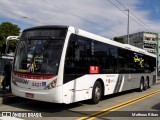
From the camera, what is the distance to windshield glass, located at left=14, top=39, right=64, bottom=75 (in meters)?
9.91

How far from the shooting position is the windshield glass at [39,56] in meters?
9.91

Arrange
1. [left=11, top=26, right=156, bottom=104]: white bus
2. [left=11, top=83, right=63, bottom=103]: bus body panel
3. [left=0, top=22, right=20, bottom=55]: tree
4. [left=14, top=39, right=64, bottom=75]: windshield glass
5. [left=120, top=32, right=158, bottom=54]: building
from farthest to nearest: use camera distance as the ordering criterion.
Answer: [left=120, top=32, right=158, bottom=54]: building → [left=0, top=22, right=20, bottom=55]: tree → [left=14, top=39, right=64, bottom=75]: windshield glass → [left=11, top=26, right=156, bottom=104]: white bus → [left=11, top=83, right=63, bottom=103]: bus body panel

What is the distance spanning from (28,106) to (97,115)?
9.35 ft

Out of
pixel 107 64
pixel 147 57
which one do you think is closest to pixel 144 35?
pixel 147 57

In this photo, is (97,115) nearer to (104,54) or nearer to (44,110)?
(44,110)

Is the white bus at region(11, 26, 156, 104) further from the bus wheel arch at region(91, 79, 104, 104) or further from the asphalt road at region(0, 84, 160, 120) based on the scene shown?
the asphalt road at region(0, 84, 160, 120)

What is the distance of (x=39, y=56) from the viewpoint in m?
10.1

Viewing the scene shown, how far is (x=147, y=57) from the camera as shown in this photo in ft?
70.2

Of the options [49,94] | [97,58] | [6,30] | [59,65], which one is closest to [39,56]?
[59,65]

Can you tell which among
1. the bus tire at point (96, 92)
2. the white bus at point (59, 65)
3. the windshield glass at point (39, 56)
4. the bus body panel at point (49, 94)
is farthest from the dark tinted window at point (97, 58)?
the bus body panel at point (49, 94)

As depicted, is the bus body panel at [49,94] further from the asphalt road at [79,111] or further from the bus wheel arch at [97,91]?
the bus wheel arch at [97,91]

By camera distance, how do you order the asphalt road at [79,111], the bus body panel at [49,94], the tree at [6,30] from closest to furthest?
the asphalt road at [79,111] < the bus body panel at [49,94] < the tree at [6,30]

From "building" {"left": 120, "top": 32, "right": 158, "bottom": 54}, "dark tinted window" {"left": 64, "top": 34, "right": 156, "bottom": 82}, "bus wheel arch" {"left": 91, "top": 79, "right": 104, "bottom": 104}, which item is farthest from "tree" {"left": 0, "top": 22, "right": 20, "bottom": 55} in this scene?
"building" {"left": 120, "top": 32, "right": 158, "bottom": 54}

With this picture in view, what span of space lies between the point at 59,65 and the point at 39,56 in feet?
2.85
